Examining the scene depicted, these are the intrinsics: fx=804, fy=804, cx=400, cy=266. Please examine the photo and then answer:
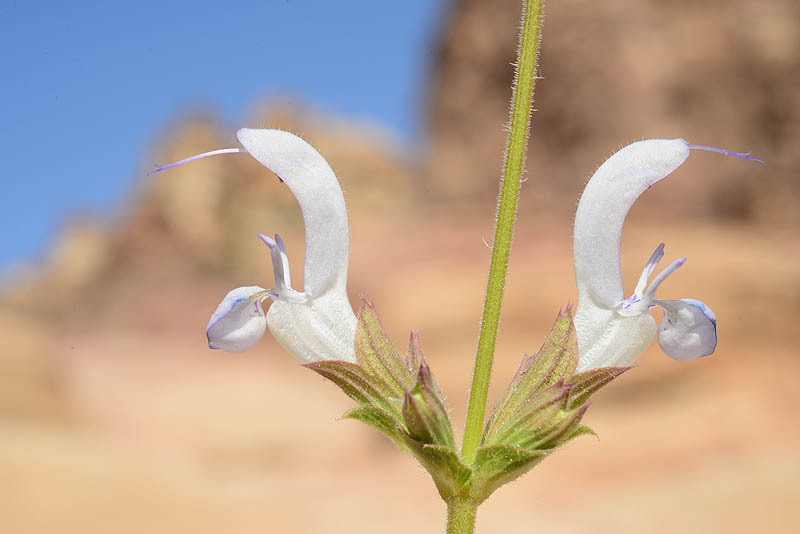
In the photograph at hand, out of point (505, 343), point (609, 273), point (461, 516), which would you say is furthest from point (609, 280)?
point (505, 343)

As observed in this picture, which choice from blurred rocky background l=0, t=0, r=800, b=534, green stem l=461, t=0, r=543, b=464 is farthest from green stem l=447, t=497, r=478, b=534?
blurred rocky background l=0, t=0, r=800, b=534

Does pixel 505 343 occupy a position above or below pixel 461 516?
above

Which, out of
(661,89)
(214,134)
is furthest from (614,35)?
(214,134)

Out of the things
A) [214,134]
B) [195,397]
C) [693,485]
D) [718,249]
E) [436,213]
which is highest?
[214,134]

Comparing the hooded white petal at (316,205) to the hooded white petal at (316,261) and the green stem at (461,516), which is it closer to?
the hooded white petal at (316,261)

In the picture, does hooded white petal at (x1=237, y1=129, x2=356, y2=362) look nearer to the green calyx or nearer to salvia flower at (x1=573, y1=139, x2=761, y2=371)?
the green calyx

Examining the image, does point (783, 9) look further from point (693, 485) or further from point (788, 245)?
point (693, 485)

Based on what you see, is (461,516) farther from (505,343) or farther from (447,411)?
(505,343)

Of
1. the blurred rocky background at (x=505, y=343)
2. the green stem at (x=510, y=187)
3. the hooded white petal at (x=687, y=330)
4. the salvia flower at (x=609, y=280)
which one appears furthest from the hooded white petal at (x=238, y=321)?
the blurred rocky background at (x=505, y=343)
